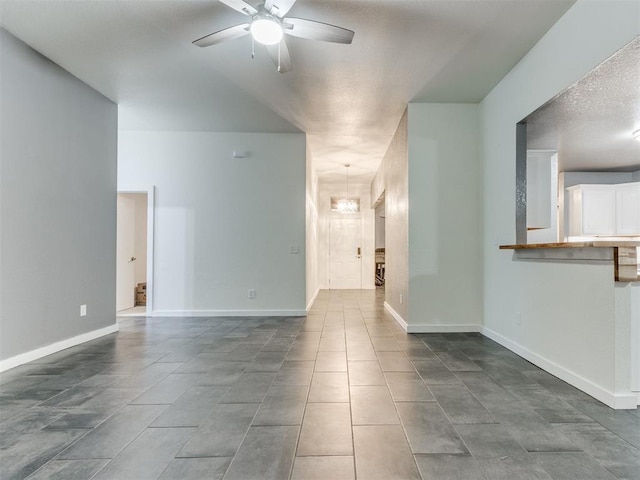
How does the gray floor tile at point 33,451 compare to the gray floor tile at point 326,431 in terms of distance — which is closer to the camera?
the gray floor tile at point 33,451

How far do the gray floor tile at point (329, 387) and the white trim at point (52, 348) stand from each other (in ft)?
8.61

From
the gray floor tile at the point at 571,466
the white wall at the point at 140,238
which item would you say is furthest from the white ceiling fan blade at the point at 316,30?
the white wall at the point at 140,238

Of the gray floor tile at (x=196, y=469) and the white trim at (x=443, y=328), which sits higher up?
the gray floor tile at (x=196, y=469)

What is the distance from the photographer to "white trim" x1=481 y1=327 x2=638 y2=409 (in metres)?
2.05

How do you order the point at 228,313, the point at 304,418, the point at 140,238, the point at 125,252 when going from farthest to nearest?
1. the point at 140,238
2. the point at 125,252
3. the point at 228,313
4. the point at 304,418

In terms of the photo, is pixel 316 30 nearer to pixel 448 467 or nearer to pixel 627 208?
pixel 448 467

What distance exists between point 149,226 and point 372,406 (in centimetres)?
449

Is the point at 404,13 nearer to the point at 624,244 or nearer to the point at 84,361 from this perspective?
the point at 624,244

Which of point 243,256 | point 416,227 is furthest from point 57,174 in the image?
point 416,227

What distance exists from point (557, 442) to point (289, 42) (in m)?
3.40

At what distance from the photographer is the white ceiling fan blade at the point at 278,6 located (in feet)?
7.09

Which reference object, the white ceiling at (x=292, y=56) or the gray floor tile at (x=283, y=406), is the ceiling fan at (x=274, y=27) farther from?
the gray floor tile at (x=283, y=406)

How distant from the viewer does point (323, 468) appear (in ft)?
4.91

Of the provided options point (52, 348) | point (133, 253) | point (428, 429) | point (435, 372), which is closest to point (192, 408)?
point (428, 429)
